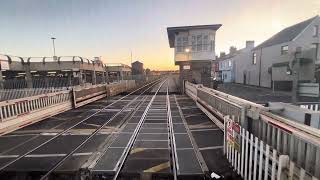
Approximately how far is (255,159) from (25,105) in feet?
33.9

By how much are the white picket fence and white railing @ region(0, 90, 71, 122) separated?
29.7 ft

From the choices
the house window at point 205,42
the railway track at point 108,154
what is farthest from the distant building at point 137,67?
the railway track at point 108,154

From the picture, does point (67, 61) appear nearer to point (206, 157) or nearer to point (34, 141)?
point (34, 141)

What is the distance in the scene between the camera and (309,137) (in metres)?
3.41

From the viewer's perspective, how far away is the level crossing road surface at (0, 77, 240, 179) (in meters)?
5.34

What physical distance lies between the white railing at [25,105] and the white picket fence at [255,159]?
9045 millimetres

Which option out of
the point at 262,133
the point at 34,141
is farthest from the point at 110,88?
the point at 262,133

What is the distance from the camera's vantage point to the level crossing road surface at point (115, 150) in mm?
5344

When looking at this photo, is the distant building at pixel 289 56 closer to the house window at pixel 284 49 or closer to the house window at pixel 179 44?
the house window at pixel 284 49

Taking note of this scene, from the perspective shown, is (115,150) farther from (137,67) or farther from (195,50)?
(137,67)

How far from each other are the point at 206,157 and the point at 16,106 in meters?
8.74

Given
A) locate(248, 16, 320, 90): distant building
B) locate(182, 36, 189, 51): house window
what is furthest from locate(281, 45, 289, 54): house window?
locate(182, 36, 189, 51): house window

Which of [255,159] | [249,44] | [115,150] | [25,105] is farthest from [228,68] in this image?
[255,159]

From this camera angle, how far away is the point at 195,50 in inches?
1045
